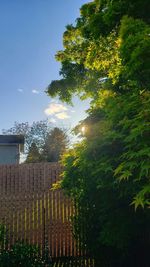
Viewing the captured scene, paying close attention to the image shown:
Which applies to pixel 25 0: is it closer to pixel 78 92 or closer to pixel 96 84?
pixel 96 84

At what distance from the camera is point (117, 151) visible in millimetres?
6102

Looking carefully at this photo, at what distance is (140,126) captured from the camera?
4.97 metres

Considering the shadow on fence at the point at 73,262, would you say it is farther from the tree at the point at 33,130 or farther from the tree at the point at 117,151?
the tree at the point at 33,130

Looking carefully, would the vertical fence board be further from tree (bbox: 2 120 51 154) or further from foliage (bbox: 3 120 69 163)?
tree (bbox: 2 120 51 154)

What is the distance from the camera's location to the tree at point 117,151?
5.34 meters

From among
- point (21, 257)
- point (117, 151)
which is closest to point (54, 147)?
point (21, 257)

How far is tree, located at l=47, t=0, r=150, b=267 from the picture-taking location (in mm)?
5344

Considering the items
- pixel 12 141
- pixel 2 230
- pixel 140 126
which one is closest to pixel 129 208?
pixel 140 126

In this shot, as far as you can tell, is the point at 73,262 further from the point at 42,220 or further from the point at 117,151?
the point at 117,151

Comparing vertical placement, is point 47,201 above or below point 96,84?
below

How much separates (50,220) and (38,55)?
4.62 meters

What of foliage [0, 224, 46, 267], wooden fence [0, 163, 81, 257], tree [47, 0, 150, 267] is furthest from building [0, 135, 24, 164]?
foliage [0, 224, 46, 267]

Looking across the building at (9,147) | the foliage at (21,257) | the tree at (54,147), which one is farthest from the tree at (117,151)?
the tree at (54,147)

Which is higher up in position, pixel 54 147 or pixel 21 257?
pixel 54 147
